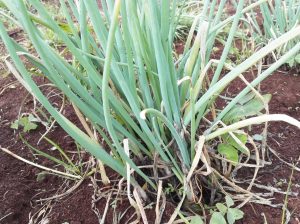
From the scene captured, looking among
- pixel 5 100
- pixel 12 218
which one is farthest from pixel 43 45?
pixel 5 100

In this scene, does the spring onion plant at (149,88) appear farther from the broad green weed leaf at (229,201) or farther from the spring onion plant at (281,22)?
the spring onion plant at (281,22)

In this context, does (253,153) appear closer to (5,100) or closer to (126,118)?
(126,118)

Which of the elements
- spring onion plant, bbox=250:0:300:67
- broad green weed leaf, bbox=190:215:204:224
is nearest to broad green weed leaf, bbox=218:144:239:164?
broad green weed leaf, bbox=190:215:204:224

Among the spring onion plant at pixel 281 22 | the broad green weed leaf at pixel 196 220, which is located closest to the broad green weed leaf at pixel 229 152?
the broad green weed leaf at pixel 196 220

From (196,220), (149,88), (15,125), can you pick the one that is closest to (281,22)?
(149,88)

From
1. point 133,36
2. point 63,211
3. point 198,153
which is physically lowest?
point 63,211

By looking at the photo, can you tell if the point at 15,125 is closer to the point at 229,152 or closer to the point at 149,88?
the point at 149,88

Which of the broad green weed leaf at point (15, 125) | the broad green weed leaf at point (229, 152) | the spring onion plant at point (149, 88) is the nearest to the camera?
the spring onion plant at point (149, 88)

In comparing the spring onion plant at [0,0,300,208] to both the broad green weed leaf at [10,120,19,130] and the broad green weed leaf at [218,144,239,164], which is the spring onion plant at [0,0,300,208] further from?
the broad green weed leaf at [10,120,19,130]
